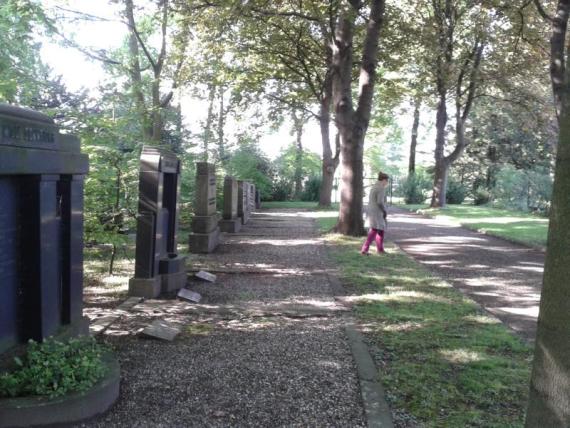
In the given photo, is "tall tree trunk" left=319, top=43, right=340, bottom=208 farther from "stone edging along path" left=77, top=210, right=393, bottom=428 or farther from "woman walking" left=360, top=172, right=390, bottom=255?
"stone edging along path" left=77, top=210, right=393, bottom=428

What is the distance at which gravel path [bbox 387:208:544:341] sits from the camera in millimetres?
7340

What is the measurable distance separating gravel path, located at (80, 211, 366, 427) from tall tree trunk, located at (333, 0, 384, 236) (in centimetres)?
633

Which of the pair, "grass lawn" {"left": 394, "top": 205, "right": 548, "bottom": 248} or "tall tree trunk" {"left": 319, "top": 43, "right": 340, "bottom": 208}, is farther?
"tall tree trunk" {"left": 319, "top": 43, "right": 340, "bottom": 208}

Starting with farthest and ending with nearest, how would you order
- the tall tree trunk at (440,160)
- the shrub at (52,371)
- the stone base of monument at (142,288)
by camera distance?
1. the tall tree trunk at (440,160)
2. the stone base of monument at (142,288)
3. the shrub at (52,371)

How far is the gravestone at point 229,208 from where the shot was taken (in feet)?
52.1

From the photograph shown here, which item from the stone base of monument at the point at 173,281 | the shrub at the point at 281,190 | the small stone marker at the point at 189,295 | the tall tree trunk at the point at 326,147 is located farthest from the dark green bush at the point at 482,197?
the small stone marker at the point at 189,295

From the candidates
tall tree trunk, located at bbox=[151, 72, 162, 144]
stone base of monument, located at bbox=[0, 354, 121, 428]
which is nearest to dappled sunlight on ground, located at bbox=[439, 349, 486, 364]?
stone base of monument, located at bbox=[0, 354, 121, 428]

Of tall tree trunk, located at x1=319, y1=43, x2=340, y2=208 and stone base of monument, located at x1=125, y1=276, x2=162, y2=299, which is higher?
tall tree trunk, located at x1=319, y1=43, x2=340, y2=208

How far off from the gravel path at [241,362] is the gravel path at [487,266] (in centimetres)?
225

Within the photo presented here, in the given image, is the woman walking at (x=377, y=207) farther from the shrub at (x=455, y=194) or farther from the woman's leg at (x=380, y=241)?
the shrub at (x=455, y=194)

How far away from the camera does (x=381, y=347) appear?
5371 mm

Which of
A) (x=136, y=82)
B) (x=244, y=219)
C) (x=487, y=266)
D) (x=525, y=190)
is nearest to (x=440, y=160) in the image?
(x=525, y=190)

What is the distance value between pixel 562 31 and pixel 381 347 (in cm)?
1025

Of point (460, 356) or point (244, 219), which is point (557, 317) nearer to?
point (460, 356)
